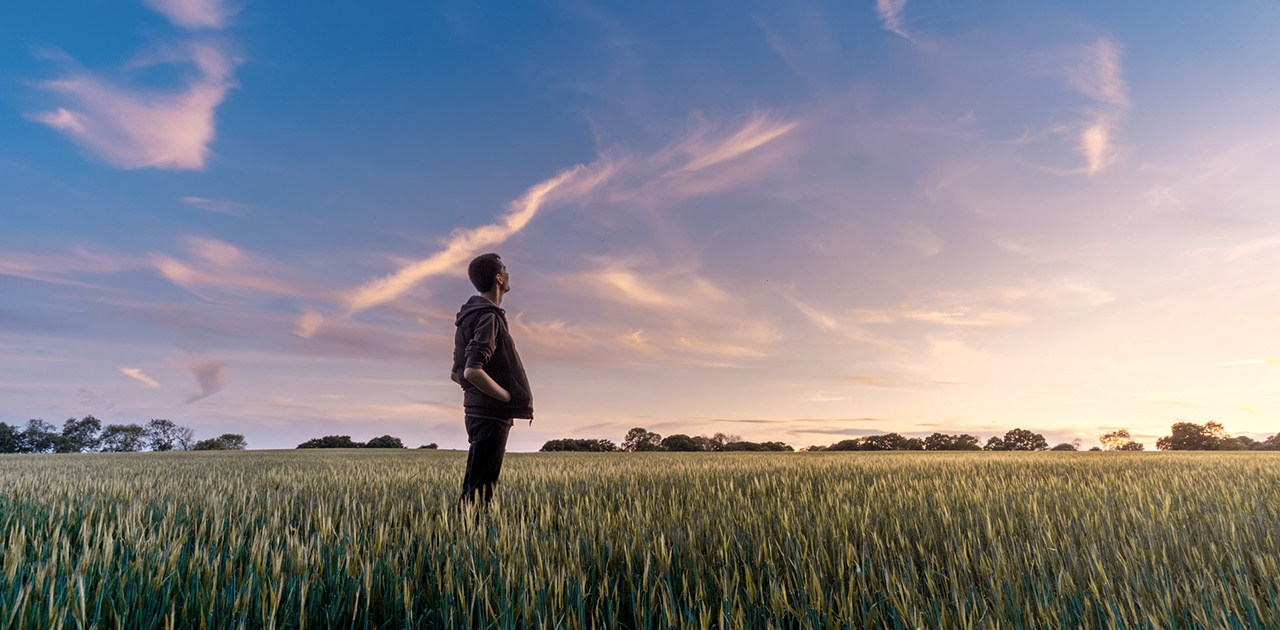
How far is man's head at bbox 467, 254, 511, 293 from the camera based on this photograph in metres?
5.02

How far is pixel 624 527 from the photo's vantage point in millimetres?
3982

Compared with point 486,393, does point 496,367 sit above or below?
above

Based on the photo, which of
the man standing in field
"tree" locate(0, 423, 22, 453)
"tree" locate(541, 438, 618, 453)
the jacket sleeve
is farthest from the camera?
"tree" locate(0, 423, 22, 453)

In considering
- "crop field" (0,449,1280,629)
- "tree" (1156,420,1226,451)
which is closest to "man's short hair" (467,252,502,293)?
"crop field" (0,449,1280,629)

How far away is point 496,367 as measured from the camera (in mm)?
4875

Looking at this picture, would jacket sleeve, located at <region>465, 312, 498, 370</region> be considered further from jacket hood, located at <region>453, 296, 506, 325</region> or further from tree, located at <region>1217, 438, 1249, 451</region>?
tree, located at <region>1217, 438, 1249, 451</region>

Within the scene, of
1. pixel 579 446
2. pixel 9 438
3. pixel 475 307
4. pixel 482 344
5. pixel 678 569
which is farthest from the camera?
pixel 9 438

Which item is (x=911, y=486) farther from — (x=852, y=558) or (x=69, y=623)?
(x=69, y=623)

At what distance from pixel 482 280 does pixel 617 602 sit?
3.06 metres

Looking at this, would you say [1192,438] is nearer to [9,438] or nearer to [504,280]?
[504,280]

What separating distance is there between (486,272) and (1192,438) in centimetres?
5008

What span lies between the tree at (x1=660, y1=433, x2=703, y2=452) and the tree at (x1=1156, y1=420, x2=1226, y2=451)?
28.5m

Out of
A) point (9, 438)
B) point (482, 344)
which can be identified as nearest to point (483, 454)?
point (482, 344)

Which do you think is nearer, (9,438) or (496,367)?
(496,367)
